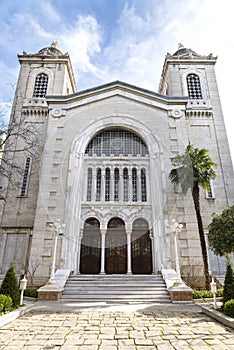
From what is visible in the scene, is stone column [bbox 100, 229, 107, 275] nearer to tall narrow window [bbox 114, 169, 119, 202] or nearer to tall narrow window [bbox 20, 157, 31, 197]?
tall narrow window [bbox 114, 169, 119, 202]

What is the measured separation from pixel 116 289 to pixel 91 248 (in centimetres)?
466

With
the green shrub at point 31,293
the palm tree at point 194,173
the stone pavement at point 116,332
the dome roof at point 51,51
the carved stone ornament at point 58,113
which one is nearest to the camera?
the stone pavement at point 116,332

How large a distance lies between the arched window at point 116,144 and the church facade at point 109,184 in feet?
0.27

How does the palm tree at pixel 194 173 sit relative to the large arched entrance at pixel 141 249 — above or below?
above

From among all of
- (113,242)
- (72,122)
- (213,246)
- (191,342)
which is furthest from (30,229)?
(191,342)

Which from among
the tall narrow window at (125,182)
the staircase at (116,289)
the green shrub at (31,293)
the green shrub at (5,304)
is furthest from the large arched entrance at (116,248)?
the green shrub at (5,304)

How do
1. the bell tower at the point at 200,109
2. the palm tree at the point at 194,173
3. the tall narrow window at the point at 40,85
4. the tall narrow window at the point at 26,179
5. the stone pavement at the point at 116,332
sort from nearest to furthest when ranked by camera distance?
the stone pavement at the point at 116,332 → the palm tree at the point at 194,173 → the tall narrow window at the point at 26,179 → the bell tower at the point at 200,109 → the tall narrow window at the point at 40,85

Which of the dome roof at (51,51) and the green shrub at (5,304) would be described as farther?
the dome roof at (51,51)

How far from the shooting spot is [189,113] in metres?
21.0

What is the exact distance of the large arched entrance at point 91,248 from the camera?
16319mm

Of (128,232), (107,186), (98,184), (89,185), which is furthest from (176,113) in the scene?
(128,232)

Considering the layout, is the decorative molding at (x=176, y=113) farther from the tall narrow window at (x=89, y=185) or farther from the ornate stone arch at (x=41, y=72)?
the ornate stone arch at (x=41, y=72)

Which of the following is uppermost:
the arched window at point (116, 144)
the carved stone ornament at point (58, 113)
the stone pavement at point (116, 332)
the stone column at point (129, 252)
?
the carved stone ornament at point (58, 113)

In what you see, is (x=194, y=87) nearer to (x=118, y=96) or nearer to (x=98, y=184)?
(x=118, y=96)
